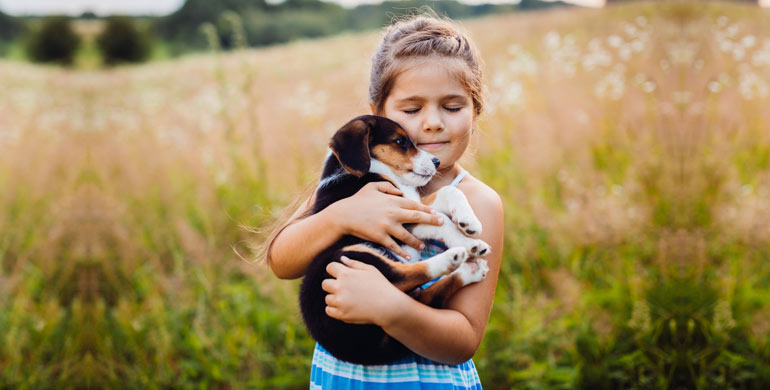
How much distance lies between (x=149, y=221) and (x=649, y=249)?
16.4 feet

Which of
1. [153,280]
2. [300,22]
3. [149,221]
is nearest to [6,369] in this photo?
[153,280]

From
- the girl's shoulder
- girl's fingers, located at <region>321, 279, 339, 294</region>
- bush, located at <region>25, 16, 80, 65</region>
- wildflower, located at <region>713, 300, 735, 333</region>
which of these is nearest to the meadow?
wildflower, located at <region>713, 300, 735, 333</region>

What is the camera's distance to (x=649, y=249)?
4.90 metres

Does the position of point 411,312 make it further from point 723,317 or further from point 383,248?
point 723,317

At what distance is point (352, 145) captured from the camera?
7.83 ft

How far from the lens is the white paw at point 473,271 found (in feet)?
7.16

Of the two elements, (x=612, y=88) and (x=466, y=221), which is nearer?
(x=466, y=221)

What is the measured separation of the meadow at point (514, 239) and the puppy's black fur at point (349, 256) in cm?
57

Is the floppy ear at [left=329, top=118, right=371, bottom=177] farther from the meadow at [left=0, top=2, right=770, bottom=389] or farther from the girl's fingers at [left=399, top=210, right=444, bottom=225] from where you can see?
the meadow at [left=0, top=2, right=770, bottom=389]

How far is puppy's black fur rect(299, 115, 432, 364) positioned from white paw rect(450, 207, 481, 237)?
0.32 meters

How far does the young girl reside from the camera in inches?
79.2

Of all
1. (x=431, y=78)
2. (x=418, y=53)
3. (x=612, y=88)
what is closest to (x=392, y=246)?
(x=431, y=78)

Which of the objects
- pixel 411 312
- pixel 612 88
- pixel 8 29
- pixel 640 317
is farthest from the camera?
pixel 8 29

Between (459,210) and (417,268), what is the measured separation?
295 mm
